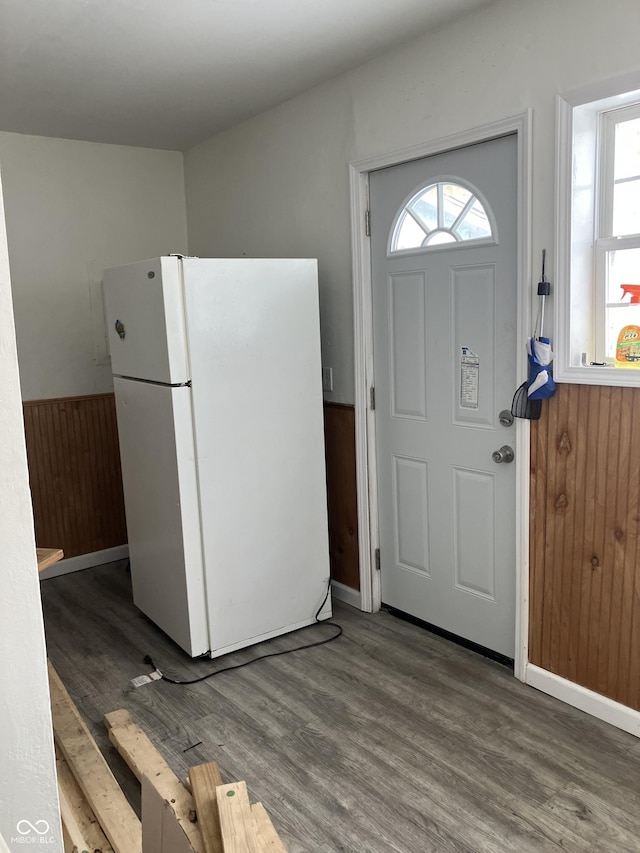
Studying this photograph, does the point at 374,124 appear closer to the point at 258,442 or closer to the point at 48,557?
the point at 258,442

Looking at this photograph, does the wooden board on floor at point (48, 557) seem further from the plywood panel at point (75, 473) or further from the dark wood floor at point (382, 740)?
the plywood panel at point (75, 473)

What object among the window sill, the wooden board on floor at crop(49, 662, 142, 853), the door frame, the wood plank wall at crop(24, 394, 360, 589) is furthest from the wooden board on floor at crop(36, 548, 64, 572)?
the window sill

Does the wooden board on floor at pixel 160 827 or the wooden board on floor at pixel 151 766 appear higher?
the wooden board on floor at pixel 160 827

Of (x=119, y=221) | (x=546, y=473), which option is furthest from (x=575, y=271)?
(x=119, y=221)

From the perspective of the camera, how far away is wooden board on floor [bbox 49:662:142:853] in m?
1.89

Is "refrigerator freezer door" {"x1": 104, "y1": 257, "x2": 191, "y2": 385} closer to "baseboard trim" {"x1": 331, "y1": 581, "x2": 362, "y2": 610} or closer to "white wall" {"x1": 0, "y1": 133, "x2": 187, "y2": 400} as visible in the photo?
"white wall" {"x1": 0, "y1": 133, "x2": 187, "y2": 400}

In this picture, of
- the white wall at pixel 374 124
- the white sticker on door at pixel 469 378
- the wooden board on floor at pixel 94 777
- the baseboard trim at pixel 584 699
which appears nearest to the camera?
the wooden board on floor at pixel 94 777

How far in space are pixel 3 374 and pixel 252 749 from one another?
6.05 feet

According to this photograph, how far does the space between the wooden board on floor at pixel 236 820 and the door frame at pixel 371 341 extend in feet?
4.33

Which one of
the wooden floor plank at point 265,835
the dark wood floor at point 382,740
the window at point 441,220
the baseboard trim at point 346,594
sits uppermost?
the window at point 441,220

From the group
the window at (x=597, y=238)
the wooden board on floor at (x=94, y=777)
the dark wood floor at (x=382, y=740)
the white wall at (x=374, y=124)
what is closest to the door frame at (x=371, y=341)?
the white wall at (x=374, y=124)

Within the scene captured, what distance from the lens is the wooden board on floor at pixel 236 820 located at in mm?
1674

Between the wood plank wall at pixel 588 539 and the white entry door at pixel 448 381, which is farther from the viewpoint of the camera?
the white entry door at pixel 448 381

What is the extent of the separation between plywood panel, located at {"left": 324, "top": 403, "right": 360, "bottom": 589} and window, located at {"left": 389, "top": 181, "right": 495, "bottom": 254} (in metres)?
0.86
